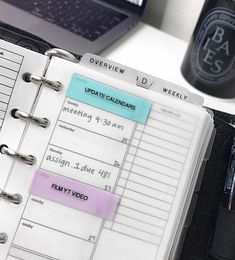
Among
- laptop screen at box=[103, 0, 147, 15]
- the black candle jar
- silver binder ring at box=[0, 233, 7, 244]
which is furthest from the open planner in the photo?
laptop screen at box=[103, 0, 147, 15]

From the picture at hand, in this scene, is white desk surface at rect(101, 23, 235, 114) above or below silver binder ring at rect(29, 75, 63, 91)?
above

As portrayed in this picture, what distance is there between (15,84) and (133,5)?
38 cm

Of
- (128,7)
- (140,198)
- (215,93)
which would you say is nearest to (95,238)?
(140,198)

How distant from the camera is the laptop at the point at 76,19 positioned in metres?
0.56

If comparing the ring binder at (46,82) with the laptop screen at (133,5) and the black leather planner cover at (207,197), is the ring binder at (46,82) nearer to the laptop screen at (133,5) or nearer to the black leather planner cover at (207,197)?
the black leather planner cover at (207,197)

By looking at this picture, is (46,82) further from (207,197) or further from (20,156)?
(207,197)

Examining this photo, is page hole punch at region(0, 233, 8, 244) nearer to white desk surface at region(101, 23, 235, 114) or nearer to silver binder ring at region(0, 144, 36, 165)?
silver binder ring at region(0, 144, 36, 165)

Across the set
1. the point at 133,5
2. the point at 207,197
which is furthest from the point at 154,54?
the point at 207,197

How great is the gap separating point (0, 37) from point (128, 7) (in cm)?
34

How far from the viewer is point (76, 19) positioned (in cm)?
60

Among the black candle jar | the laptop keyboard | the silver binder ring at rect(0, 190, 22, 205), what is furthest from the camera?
the laptop keyboard

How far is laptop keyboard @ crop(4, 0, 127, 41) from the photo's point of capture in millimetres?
581

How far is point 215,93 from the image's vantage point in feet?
1.72

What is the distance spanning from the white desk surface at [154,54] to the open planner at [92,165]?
0.71ft
